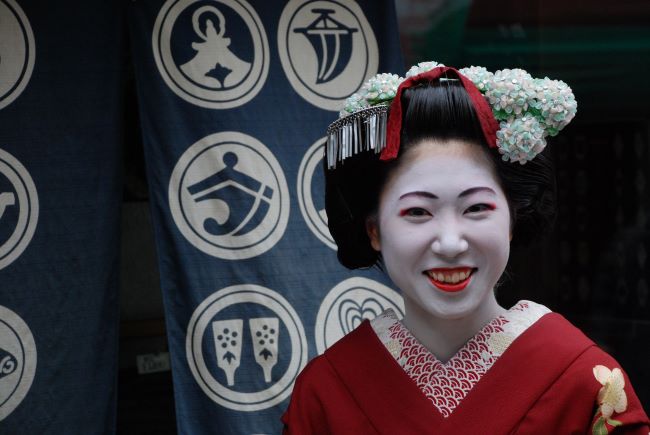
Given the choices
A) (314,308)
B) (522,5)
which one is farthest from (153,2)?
(522,5)

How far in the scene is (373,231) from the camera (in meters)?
2.08

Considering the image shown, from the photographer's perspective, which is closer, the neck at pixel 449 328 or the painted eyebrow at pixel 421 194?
the painted eyebrow at pixel 421 194

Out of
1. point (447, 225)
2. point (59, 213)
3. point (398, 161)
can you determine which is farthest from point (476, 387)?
point (59, 213)

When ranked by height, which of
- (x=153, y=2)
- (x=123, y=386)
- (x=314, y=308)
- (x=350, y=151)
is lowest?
(x=123, y=386)

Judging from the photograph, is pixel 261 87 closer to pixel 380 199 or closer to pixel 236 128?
pixel 236 128

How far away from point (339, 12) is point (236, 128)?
2.09 ft

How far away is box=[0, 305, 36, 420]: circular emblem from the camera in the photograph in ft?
9.70

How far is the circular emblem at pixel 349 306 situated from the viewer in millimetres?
3305

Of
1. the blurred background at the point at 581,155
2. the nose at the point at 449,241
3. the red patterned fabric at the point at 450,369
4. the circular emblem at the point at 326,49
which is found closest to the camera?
the nose at the point at 449,241

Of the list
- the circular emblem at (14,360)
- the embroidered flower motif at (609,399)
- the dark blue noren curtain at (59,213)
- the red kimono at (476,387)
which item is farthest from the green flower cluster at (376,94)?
the circular emblem at (14,360)

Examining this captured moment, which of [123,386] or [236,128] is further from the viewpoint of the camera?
[123,386]

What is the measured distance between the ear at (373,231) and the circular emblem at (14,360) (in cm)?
152

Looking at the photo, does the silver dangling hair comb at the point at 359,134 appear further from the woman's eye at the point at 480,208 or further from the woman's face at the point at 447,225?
the woman's eye at the point at 480,208

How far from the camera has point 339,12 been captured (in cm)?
335
